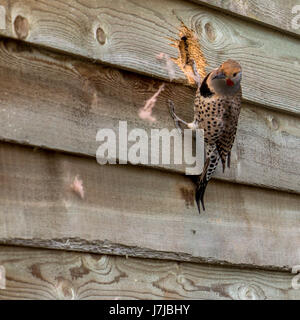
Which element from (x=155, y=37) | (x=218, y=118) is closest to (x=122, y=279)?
(x=218, y=118)

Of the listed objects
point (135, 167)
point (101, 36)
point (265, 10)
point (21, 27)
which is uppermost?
point (265, 10)

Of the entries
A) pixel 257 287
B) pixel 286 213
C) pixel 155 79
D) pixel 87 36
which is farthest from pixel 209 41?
pixel 257 287

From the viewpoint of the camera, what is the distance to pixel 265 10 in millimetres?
3041

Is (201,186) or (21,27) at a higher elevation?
(21,27)

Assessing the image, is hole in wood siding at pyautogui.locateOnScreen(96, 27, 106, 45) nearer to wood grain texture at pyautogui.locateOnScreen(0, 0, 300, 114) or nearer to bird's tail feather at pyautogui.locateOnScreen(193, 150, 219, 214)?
wood grain texture at pyautogui.locateOnScreen(0, 0, 300, 114)

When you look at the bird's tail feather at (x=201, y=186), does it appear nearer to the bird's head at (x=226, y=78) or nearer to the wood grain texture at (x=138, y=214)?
the wood grain texture at (x=138, y=214)

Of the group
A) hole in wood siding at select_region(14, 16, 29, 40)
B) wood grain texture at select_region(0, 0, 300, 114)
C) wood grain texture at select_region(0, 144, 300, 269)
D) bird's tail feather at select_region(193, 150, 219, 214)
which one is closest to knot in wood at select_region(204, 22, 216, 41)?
wood grain texture at select_region(0, 0, 300, 114)

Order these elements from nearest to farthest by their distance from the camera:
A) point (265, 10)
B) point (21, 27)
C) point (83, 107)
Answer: point (21, 27), point (83, 107), point (265, 10)

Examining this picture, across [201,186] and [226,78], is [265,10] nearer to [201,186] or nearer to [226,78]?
[226,78]

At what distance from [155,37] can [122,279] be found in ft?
2.85

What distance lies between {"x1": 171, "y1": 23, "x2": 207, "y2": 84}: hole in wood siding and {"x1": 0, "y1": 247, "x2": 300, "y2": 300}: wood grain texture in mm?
724

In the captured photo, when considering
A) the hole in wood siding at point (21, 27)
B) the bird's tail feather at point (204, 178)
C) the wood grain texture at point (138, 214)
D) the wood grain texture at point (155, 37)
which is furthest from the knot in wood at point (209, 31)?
the hole in wood siding at point (21, 27)

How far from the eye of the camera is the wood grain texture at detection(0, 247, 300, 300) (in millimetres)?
2240

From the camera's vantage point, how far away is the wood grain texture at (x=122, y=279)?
2240mm
